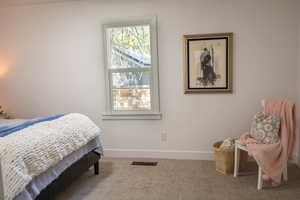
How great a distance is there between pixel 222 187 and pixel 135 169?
3.62 ft

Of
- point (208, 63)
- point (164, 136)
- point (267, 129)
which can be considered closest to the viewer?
point (267, 129)

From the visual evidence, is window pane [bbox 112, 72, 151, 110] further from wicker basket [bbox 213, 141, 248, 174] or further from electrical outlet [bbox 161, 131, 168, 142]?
wicker basket [bbox 213, 141, 248, 174]

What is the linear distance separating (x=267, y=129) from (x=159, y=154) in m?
1.53

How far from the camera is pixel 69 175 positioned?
2.38 metres

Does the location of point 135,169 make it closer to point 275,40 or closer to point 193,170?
point 193,170

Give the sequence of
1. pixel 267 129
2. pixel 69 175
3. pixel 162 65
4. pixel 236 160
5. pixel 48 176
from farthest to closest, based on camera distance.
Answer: pixel 162 65
pixel 236 160
pixel 267 129
pixel 69 175
pixel 48 176

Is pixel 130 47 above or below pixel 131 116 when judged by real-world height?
above

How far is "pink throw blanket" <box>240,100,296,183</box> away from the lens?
2477 millimetres

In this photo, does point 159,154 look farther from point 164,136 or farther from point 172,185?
point 172,185

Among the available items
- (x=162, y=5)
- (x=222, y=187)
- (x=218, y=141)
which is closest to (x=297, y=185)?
(x=222, y=187)

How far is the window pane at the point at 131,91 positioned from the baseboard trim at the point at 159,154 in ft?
2.09

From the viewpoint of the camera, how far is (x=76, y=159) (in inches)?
97.3

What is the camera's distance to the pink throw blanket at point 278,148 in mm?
2477

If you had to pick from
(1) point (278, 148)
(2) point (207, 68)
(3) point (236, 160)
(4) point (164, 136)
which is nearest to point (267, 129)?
(1) point (278, 148)
